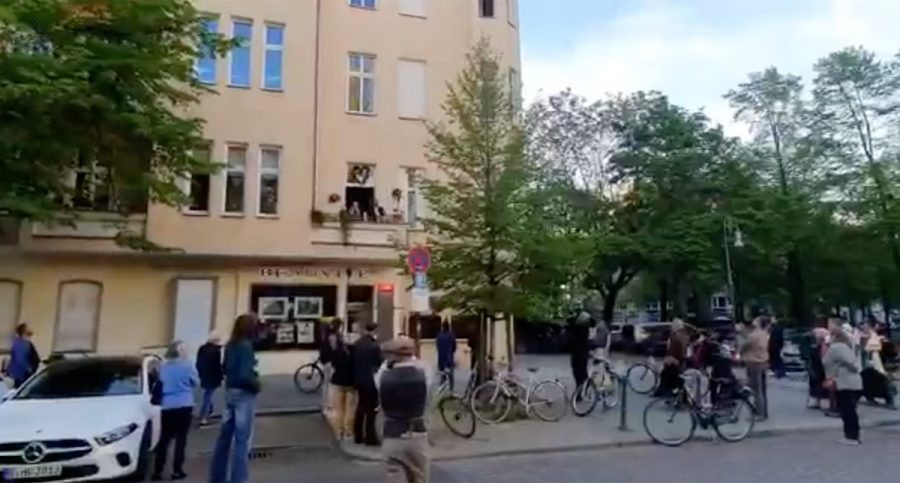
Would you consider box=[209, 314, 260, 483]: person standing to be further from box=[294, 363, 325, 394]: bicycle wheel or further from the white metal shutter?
the white metal shutter

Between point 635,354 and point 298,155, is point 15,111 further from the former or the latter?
point 635,354

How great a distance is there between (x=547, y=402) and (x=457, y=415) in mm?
2519

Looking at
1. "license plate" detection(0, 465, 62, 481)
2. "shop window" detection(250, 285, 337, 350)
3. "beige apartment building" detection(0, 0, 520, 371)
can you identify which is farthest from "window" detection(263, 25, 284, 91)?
"license plate" detection(0, 465, 62, 481)

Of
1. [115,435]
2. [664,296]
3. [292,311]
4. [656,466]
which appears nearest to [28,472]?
[115,435]

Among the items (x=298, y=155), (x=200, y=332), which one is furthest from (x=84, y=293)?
(x=298, y=155)

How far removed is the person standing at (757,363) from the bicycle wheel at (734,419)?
56.7 inches

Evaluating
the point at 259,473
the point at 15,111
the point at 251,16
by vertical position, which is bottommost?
the point at 259,473

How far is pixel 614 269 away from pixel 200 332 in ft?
95.2

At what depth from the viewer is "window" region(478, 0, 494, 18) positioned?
26.8 m

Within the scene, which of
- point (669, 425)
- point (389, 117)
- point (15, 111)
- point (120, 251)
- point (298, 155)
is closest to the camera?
point (669, 425)

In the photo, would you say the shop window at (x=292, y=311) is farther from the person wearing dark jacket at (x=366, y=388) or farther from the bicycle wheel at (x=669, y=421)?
the bicycle wheel at (x=669, y=421)

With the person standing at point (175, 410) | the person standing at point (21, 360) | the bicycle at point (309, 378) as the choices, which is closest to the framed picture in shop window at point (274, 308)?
the bicycle at point (309, 378)

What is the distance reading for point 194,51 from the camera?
1811 cm

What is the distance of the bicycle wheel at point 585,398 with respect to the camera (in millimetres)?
15391
